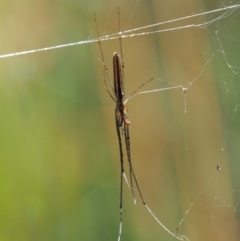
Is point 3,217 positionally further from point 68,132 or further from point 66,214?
point 68,132

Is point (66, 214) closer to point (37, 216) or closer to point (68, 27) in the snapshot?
point (37, 216)

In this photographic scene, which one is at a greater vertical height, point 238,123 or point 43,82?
point 43,82

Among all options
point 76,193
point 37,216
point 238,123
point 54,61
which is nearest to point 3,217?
point 37,216

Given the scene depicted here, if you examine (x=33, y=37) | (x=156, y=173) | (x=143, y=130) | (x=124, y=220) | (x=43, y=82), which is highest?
(x=33, y=37)

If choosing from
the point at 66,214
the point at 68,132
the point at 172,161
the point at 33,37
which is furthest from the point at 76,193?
the point at 33,37

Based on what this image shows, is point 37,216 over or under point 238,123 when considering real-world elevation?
under
